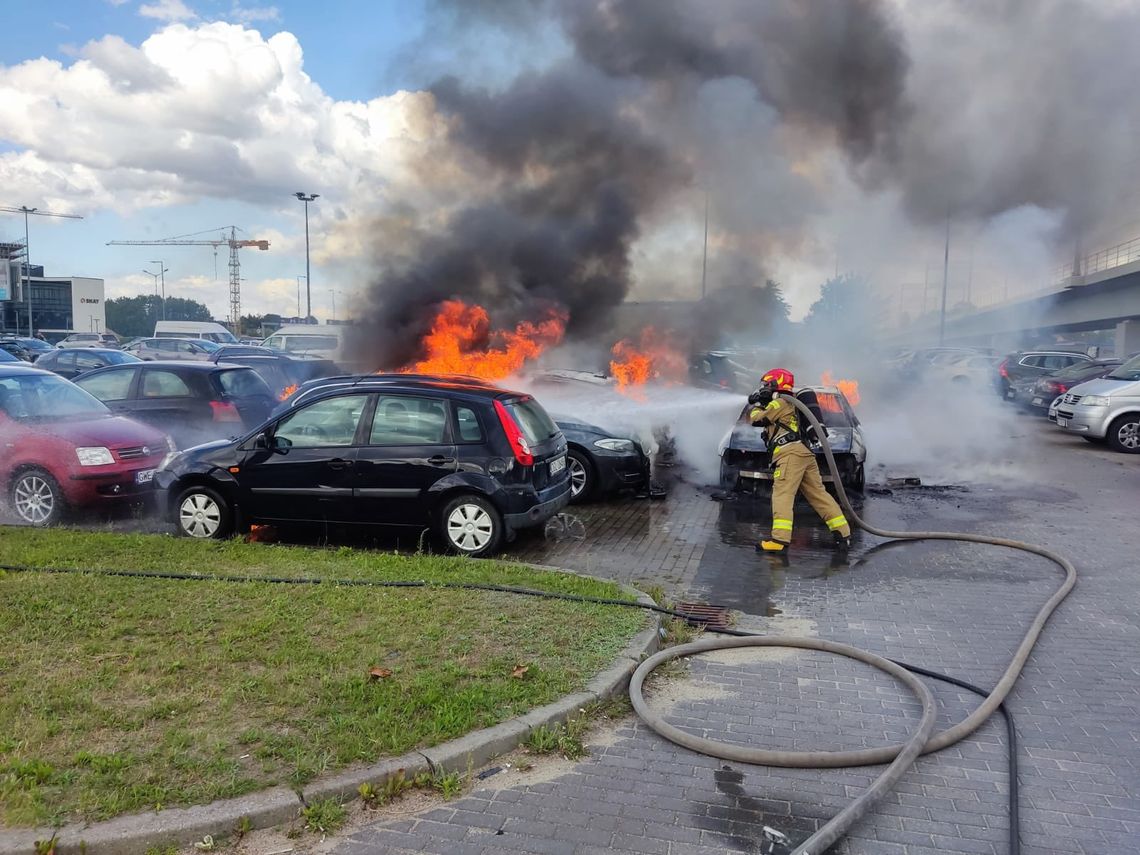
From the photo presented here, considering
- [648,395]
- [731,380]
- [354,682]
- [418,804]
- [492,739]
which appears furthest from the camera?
[731,380]

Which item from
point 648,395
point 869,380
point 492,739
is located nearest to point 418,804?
point 492,739

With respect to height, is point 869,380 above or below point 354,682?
above

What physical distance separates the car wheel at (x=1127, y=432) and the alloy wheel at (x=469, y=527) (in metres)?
13.0

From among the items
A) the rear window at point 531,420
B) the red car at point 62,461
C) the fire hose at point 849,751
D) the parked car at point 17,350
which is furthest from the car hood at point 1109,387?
the parked car at point 17,350

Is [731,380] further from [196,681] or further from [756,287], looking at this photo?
[196,681]

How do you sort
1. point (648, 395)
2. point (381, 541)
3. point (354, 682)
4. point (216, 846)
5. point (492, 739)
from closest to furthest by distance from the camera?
point (216, 846) < point (492, 739) < point (354, 682) < point (381, 541) < point (648, 395)

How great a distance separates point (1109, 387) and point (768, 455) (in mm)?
9428

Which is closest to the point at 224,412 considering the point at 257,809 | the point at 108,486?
the point at 108,486

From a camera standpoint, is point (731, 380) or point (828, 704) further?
point (731, 380)

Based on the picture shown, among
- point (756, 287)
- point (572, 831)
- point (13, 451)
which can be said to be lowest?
point (572, 831)

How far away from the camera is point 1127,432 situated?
47.3 feet

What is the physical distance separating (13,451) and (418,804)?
6550 millimetres

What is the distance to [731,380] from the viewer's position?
53.9 ft

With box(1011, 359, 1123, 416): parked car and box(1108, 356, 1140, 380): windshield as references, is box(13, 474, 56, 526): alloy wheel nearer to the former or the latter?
box(1108, 356, 1140, 380): windshield
